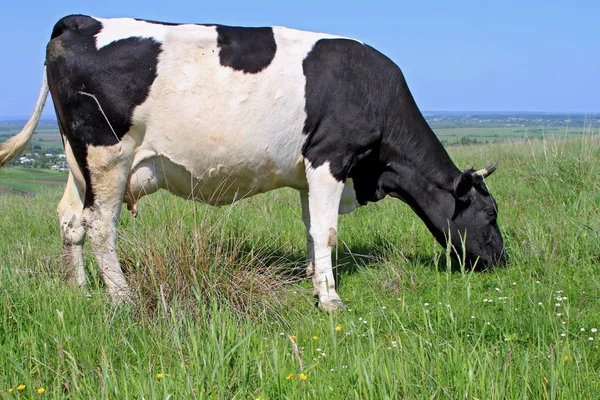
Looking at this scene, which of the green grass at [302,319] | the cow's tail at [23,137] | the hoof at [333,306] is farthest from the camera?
the cow's tail at [23,137]

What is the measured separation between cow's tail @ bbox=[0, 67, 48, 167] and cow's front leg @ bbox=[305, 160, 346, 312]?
2476mm

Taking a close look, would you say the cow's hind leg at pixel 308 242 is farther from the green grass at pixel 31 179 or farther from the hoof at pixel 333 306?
the green grass at pixel 31 179

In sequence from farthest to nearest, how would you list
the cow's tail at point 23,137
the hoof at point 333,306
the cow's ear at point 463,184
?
the cow's ear at point 463,184 → the cow's tail at point 23,137 → the hoof at point 333,306

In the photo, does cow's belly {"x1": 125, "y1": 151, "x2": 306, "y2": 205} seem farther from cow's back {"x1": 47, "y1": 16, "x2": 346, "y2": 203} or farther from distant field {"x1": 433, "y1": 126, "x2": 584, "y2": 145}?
distant field {"x1": 433, "y1": 126, "x2": 584, "y2": 145}

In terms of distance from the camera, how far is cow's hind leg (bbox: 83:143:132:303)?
5227mm

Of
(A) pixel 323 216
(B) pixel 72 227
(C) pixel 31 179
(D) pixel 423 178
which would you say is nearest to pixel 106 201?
(B) pixel 72 227

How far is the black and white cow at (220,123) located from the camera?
17.2ft

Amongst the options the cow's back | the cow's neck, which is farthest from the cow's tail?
the cow's neck

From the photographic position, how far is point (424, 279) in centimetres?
598

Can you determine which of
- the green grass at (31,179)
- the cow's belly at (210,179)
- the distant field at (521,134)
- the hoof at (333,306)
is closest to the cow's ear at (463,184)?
the cow's belly at (210,179)

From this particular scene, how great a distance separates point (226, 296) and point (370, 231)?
9.80ft

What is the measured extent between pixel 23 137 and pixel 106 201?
1.20 metres

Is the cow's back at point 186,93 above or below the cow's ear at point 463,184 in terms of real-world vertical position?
above

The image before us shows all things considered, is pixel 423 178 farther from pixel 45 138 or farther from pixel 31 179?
pixel 45 138
